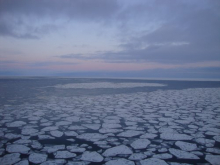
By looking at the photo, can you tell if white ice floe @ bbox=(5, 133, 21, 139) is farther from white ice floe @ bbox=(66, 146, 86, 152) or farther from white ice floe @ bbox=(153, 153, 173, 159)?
white ice floe @ bbox=(153, 153, 173, 159)

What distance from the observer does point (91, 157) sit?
1.73m

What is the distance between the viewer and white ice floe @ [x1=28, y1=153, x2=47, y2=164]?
1.63 meters

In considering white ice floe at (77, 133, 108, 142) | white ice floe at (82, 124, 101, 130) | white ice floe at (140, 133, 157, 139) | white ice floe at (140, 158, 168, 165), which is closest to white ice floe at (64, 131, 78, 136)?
white ice floe at (77, 133, 108, 142)

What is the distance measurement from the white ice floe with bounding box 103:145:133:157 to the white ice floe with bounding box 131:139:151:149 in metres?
0.12

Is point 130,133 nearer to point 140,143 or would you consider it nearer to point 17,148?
point 140,143

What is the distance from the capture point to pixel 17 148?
190cm

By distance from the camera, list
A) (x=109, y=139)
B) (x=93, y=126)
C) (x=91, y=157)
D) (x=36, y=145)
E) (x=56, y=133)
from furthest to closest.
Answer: (x=93, y=126)
(x=56, y=133)
(x=109, y=139)
(x=36, y=145)
(x=91, y=157)

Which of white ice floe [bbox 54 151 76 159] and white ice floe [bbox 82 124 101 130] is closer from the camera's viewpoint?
white ice floe [bbox 54 151 76 159]

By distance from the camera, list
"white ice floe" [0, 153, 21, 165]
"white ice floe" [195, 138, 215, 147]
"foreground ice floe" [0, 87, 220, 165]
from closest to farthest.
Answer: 1. "white ice floe" [0, 153, 21, 165]
2. "foreground ice floe" [0, 87, 220, 165]
3. "white ice floe" [195, 138, 215, 147]

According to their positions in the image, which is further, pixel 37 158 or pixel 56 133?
pixel 56 133

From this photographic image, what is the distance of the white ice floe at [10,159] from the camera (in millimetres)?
1598

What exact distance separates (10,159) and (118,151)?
118 cm

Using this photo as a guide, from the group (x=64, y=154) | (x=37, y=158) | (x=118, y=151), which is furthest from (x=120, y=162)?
(x=37, y=158)

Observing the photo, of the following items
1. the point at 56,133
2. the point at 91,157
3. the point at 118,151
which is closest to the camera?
the point at 91,157
